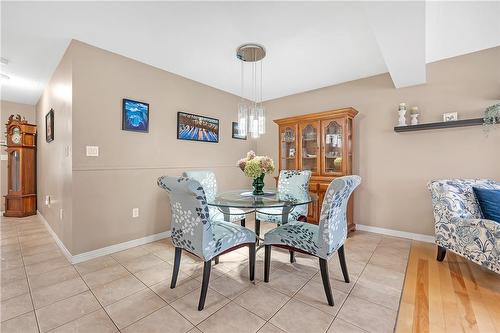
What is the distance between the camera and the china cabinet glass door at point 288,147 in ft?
12.3

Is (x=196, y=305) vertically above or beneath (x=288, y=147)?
beneath

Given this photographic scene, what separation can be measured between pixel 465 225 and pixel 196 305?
2422mm

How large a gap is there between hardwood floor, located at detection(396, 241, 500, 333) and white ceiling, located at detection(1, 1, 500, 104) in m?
2.11

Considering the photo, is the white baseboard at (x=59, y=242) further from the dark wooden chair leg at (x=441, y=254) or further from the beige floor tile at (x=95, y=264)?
the dark wooden chair leg at (x=441, y=254)

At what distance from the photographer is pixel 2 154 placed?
4.36m

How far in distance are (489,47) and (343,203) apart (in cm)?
266

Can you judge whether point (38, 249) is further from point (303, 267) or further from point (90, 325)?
point (303, 267)

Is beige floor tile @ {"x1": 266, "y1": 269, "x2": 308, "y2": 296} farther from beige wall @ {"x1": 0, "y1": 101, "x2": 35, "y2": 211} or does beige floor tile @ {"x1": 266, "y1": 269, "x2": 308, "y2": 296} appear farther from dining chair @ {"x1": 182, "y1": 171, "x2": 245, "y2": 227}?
beige wall @ {"x1": 0, "y1": 101, "x2": 35, "y2": 211}

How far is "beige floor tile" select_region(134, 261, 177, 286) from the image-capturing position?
6.39 feet

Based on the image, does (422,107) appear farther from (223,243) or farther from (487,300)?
(223,243)

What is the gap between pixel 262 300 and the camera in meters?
1.67

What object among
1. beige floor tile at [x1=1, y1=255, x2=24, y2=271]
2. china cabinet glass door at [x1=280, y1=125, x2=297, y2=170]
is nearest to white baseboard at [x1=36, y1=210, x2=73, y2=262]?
beige floor tile at [x1=1, y1=255, x2=24, y2=271]

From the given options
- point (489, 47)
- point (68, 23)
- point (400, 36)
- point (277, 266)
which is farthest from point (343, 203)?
point (68, 23)

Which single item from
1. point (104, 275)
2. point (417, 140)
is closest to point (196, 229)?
point (104, 275)
